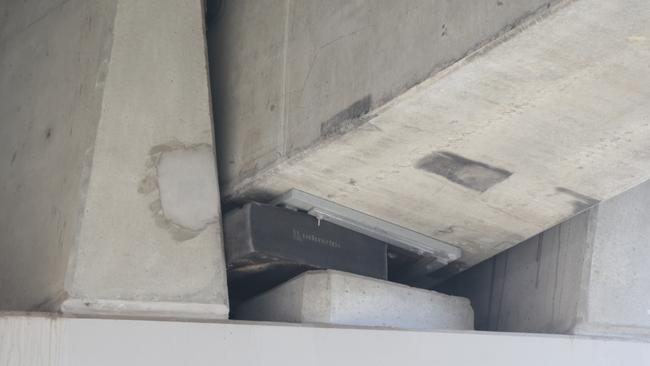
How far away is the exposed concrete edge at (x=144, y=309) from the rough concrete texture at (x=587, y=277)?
5.24ft

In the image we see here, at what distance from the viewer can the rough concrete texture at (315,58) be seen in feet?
9.79

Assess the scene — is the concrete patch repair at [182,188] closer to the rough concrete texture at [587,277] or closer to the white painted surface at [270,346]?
the white painted surface at [270,346]

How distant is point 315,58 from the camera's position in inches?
142

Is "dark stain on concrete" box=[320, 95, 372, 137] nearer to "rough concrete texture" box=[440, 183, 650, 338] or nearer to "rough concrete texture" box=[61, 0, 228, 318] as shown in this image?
"rough concrete texture" box=[61, 0, 228, 318]

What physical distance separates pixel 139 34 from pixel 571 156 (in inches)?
69.3

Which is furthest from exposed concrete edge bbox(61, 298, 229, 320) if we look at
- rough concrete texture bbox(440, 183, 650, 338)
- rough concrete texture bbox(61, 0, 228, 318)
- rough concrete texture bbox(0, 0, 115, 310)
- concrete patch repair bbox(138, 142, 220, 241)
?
rough concrete texture bbox(440, 183, 650, 338)

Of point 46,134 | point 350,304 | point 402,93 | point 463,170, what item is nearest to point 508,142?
point 463,170

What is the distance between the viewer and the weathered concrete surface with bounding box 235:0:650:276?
277 cm

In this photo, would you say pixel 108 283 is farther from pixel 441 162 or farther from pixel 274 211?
pixel 441 162

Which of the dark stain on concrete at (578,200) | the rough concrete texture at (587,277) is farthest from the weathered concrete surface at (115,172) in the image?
the rough concrete texture at (587,277)

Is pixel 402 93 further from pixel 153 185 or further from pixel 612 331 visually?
pixel 612 331

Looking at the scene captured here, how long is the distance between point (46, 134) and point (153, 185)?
64 centimetres

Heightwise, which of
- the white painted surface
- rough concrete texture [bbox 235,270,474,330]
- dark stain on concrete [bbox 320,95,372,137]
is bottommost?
the white painted surface

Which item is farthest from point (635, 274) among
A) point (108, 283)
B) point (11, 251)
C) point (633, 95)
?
point (11, 251)
